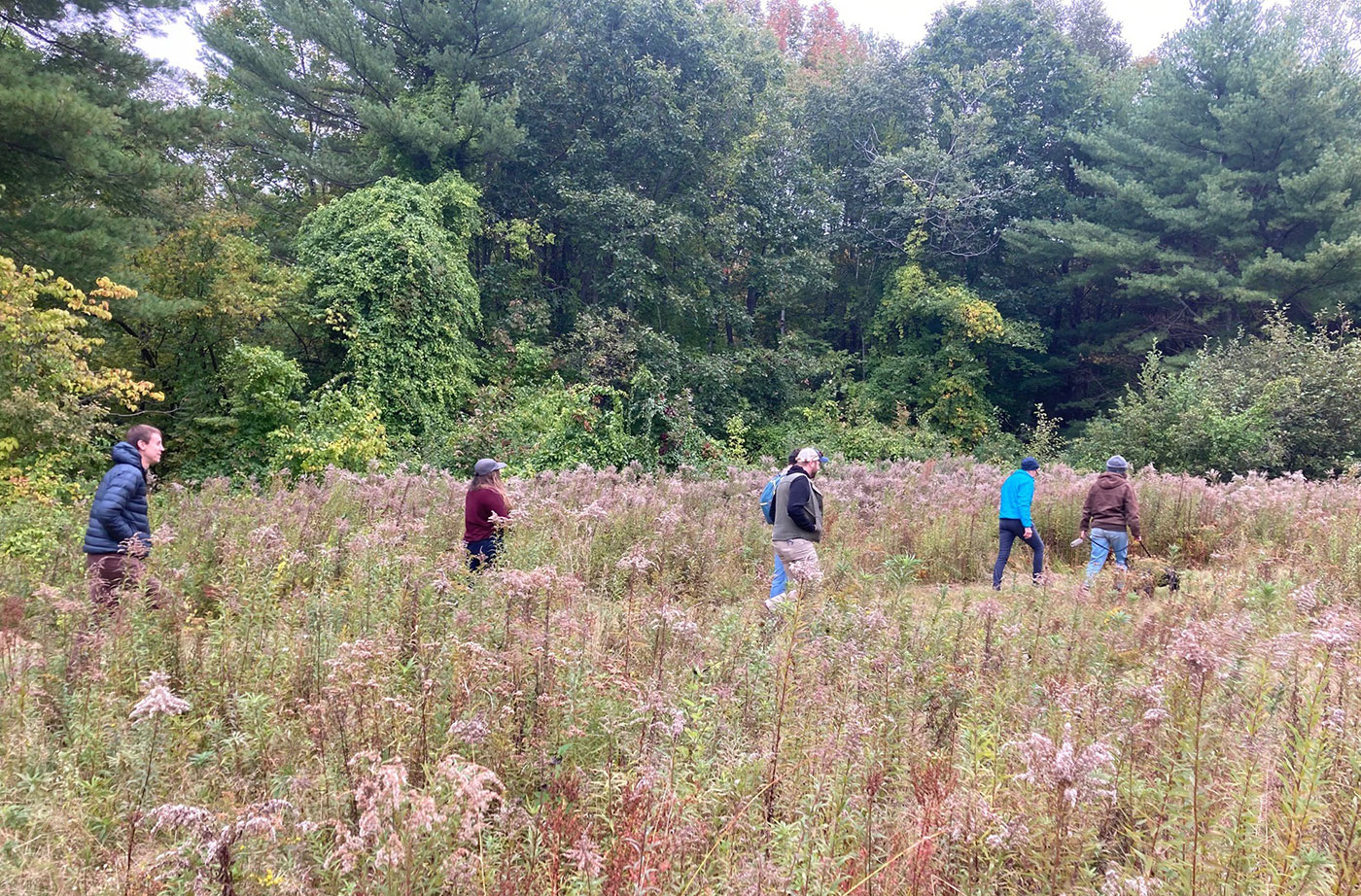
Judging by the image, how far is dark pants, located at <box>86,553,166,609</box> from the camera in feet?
13.8

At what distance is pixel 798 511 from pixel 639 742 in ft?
11.3

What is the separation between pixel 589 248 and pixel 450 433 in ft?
29.9

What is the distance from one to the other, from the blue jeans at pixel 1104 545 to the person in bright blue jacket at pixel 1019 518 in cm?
52

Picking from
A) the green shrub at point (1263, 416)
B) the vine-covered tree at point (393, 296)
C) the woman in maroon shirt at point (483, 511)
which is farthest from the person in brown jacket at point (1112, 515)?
the vine-covered tree at point (393, 296)

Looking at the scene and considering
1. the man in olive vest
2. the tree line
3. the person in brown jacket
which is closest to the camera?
the man in olive vest

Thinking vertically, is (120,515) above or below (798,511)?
below

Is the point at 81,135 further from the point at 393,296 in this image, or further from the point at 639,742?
the point at 639,742

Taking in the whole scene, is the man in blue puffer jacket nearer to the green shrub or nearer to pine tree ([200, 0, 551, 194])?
pine tree ([200, 0, 551, 194])

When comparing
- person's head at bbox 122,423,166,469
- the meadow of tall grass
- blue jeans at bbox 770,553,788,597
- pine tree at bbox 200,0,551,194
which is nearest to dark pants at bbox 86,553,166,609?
the meadow of tall grass

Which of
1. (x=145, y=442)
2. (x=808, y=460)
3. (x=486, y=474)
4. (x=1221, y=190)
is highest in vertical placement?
(x=1221, y=190)

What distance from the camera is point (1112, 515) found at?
8047 mm

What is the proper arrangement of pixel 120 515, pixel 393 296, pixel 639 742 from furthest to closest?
pixel 393 296 → pixel 120 515 → pixel 639 742

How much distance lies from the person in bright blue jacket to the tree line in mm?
8620

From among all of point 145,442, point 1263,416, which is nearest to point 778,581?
point 145,442
